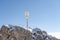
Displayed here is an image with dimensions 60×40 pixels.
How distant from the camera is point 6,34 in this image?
3048cm

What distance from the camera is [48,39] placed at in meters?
36.2

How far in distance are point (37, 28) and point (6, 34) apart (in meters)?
9.95

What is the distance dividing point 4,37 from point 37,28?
10.6 m

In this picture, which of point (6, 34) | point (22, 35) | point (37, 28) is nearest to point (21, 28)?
point (22, 35)

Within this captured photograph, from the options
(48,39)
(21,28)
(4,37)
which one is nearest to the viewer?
(4,37)

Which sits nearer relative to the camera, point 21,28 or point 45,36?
point 21,28

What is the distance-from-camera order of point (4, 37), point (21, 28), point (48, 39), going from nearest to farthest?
point (4, 37) < point (21, 28) < point (48, 39)

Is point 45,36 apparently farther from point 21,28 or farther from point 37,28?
point 21,28

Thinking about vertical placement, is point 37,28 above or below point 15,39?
above

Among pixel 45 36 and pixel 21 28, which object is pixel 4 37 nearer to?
pixel 21 28

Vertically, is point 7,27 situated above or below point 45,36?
above

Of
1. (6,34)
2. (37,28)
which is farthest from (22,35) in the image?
(37,28)

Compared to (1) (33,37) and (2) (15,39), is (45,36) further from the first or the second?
(2) (15,39)

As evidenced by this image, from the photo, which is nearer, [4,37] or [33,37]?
[4,37]
